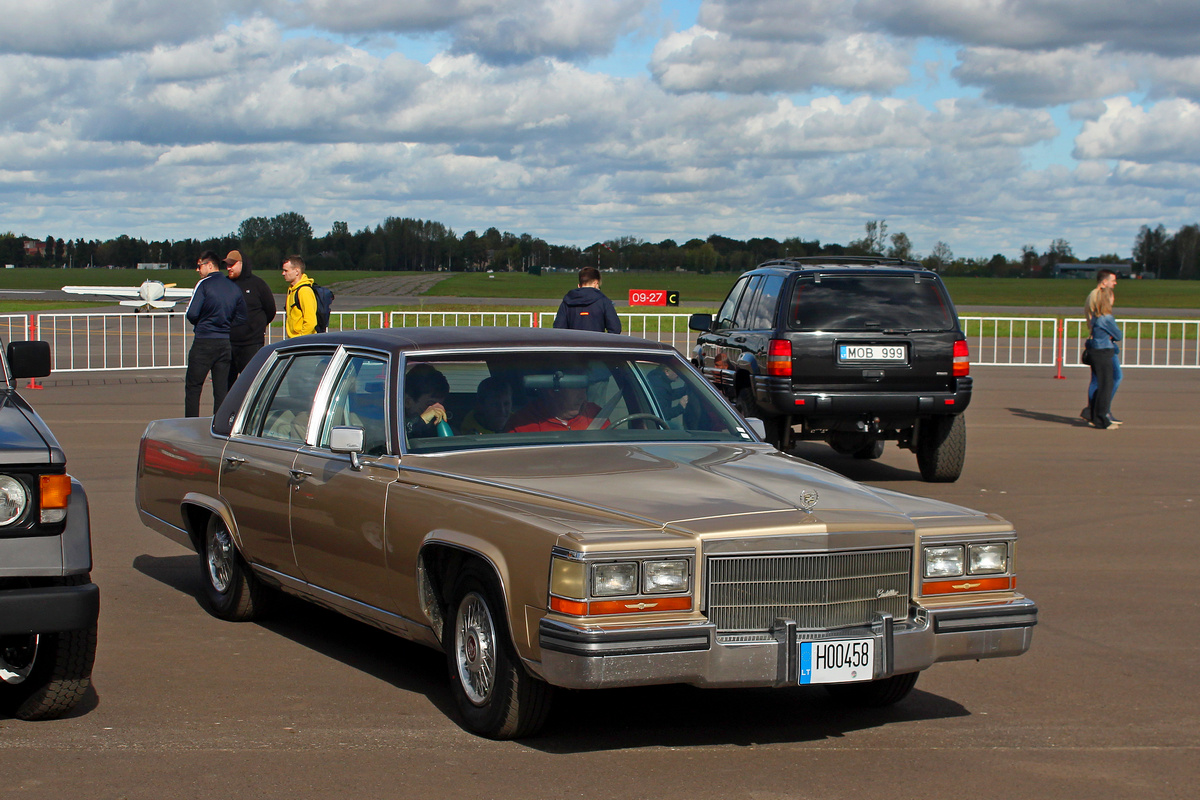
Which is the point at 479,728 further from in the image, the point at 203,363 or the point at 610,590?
the point at 203,363

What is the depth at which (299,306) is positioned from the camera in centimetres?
1346

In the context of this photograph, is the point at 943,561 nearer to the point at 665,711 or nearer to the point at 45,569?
the point at 665,711

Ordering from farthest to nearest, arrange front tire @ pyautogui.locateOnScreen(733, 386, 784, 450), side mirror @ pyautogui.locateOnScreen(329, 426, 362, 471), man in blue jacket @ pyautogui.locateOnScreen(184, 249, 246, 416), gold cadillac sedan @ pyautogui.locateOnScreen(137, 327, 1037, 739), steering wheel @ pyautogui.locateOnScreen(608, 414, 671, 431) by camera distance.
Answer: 1. man in blue jacket @ pyautogui.locateOnScreen(184, 249, 246, 416)
2. front tire @ pyautogui.locateOnScreen(733, 386, 784, 450)
3. steering wheel @ pyautogui.locateOnScreen(608, 414, 671, 431)
4. side mirror @ pyautogui.locateOnScreen(329, 426, 362, 471)
5. gold cadillac sedan @ pyautogui.locateOnScreen(137, 327, 1037, 739)

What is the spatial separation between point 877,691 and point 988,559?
2.61ft

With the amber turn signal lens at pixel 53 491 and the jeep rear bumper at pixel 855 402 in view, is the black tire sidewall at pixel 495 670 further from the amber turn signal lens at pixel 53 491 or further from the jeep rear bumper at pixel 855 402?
the jeep rear bumper at pixel 855 402

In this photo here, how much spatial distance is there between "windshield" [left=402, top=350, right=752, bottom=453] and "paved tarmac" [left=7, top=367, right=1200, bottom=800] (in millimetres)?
1097

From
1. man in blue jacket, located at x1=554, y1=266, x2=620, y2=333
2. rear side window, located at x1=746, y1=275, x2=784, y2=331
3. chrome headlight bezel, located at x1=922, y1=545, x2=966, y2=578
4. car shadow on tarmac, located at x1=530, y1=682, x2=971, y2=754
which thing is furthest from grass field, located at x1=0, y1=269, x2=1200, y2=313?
chrome headlight bezel, located at x1=922, y1=545, x2=966, y2=578

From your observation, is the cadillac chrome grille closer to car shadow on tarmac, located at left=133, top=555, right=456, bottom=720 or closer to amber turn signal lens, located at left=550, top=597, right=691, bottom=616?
amber turn signal lens, located at left=550, top=597, right=691, bottom=616

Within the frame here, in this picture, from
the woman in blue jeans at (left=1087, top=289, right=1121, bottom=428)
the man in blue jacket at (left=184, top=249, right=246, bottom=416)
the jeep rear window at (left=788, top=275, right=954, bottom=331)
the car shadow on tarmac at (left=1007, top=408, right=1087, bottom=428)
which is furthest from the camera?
the car shadow on tarmac at (left=1007, top=408, right=1087, bottom=428)

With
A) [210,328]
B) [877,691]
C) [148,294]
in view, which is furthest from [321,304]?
[148,294]

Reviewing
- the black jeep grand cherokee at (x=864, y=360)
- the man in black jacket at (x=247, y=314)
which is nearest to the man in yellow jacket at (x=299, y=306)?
the man in black jacket at (x=247, y=314)

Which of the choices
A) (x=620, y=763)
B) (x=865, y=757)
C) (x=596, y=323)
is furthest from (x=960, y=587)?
(x=596, y=323)

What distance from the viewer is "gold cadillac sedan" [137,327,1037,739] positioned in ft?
14.2

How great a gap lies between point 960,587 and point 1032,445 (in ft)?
34.7
